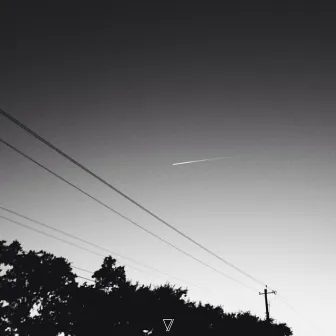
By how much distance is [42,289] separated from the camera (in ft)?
166

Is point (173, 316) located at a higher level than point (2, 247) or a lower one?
lower

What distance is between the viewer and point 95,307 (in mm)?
A: 40062

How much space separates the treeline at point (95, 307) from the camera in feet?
127

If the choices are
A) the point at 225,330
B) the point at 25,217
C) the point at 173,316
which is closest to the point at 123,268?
the point at 173,316

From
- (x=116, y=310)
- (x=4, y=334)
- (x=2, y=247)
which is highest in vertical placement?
(x=2, y=247)

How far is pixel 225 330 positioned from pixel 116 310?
17643 mm

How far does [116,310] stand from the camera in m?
39.2

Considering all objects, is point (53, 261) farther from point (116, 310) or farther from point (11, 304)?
point (116, 310)

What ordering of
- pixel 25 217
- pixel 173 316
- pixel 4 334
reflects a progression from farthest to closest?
pixel 4 334 → pixel 173 316 → pixel 25 217

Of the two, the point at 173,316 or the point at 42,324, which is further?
the point at 42,324

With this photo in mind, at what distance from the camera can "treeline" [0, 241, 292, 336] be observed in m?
38.8

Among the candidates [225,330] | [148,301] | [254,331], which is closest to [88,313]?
[148,301]

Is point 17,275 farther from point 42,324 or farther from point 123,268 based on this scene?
point 123,268

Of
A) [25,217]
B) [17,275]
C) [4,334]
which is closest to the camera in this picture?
[25,217]
